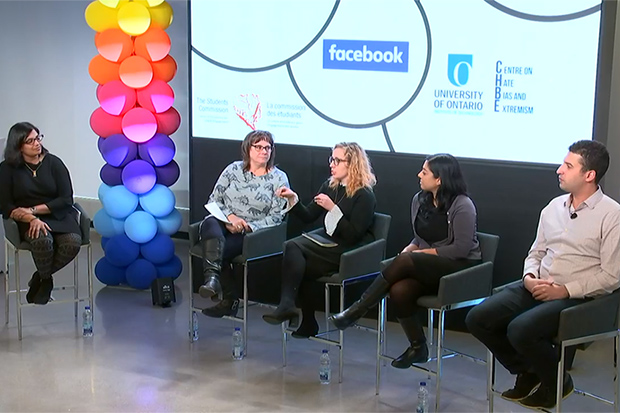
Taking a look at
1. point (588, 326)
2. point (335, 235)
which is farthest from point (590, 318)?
point (335, 235)

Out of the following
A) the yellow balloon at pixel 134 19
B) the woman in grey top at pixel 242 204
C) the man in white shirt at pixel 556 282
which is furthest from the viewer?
the yellow balloon at pixel 134 19

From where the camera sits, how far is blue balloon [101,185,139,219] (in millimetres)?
6184

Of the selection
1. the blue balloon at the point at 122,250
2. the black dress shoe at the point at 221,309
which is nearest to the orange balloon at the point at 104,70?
the blue balloon at the point at 122,250

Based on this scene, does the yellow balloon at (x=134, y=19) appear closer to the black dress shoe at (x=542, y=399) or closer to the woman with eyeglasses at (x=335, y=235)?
the woman with eyeglasses at (x=335, y=235)

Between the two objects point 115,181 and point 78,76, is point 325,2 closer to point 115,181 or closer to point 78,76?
point 115,181

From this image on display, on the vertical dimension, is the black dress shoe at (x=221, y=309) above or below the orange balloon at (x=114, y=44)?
below

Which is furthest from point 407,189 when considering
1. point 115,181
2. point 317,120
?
point 115,181

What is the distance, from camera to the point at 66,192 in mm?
5672

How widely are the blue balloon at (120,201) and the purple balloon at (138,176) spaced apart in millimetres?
51

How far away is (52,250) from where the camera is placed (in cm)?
554

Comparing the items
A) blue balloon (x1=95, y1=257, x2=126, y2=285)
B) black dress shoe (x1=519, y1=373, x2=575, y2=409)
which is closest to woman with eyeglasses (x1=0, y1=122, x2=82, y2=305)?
blue balloon (x1=95, y1=257, x2=126, y2=285)

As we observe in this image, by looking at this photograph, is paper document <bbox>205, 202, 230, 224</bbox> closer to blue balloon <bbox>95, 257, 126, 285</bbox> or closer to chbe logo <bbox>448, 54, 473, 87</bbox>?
blue balloon <bbox>95, 257, 126, 285</bbox>

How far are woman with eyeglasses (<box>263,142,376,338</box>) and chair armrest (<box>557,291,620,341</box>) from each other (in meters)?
1.55

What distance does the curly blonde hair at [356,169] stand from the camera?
511 cm
